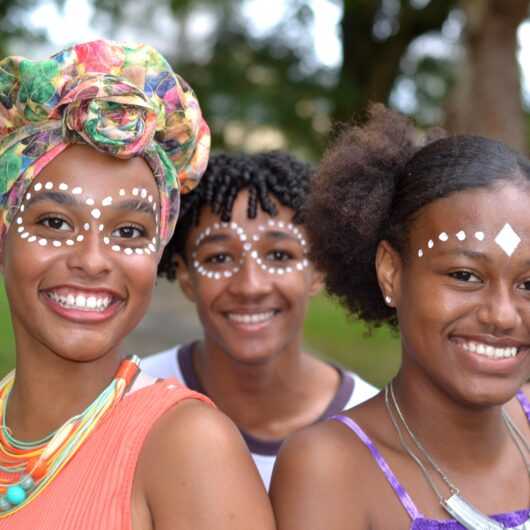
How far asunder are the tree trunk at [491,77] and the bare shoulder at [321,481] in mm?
6024

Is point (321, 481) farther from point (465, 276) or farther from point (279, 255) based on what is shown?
point (279, 255)

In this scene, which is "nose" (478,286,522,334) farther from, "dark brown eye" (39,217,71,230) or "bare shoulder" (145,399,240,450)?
"dark brown eye" (39,217,71,230)

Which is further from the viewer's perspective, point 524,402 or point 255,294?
point 255,294

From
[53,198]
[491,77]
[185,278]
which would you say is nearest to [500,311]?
[53,198]

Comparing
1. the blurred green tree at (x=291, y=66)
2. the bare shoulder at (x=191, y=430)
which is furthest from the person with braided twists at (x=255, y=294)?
the blurred green tree at (x=291, y=66)

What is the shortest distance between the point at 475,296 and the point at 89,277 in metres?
1.07

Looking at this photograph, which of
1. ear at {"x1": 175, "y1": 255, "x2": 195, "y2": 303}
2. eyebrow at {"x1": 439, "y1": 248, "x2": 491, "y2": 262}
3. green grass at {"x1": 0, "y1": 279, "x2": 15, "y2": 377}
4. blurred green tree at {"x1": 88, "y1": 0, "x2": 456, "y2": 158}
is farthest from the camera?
blurred green tree at {"x1": 88, "y1": 0, "x2": 456, "y2": 158}

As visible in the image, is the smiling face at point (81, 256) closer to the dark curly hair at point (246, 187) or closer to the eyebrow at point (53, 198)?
the eyebrow at point (53, 198)

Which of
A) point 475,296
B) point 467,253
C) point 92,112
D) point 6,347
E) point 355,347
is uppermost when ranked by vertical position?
point 92,112

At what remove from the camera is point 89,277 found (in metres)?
2.49

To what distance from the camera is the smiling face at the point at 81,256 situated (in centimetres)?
249

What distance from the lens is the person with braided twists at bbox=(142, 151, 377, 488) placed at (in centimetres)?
379

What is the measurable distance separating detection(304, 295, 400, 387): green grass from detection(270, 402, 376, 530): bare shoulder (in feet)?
21.4

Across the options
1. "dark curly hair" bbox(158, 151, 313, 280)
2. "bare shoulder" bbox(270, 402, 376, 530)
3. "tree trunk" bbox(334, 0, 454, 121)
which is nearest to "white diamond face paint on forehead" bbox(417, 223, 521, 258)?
"bare shoulder" bbox(270, 402, 376, 530)
